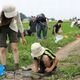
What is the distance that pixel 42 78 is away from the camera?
32.2 ft

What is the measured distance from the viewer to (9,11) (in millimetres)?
10320

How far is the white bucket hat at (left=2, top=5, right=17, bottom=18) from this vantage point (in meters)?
10.3

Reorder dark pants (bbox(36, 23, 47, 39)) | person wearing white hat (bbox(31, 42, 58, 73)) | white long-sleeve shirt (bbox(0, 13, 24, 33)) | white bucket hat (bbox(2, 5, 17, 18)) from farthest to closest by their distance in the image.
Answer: dark pants (bbox(36, 23, 47, 39)) < white long-sleeve shirt (bbox(0, 13, 24, 33)) < white bucket hat (bbox(2, 5, 17, 18)) < person wearing white hat (bbox(31, 42, 58, 73))

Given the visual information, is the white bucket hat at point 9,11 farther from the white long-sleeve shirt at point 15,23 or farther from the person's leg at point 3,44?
the person's leg at point 3,44

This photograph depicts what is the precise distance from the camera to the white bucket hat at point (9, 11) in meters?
10.3

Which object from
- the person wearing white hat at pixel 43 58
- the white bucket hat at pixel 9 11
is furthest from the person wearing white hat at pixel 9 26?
the person wearing white hat at pixel 43 58

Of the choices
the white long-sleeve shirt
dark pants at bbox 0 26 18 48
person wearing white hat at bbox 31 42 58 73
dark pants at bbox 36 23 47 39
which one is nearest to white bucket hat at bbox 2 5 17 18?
the white long-sleeve shirt

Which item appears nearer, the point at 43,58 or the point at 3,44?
the point at 43,58

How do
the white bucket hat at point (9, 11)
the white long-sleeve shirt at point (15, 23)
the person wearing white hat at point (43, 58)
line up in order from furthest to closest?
the white long-sleeve shirt at point (15, 23) → the white bucket hat at point (9, 11) → the person wearing white hat at point (43, 58)

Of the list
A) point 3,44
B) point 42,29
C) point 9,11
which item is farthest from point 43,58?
point 42,29

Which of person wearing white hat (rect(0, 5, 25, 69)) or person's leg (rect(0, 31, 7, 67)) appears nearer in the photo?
person wearing white hat (rect(0, 5, 25, 69))

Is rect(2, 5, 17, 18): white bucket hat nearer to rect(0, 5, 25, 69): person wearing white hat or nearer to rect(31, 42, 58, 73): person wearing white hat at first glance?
rect(0, 5, 25, 69): person wearing white hat

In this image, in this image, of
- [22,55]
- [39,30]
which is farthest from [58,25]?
[22,55]

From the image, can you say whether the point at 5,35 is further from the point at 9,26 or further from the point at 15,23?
the point at 15,23
